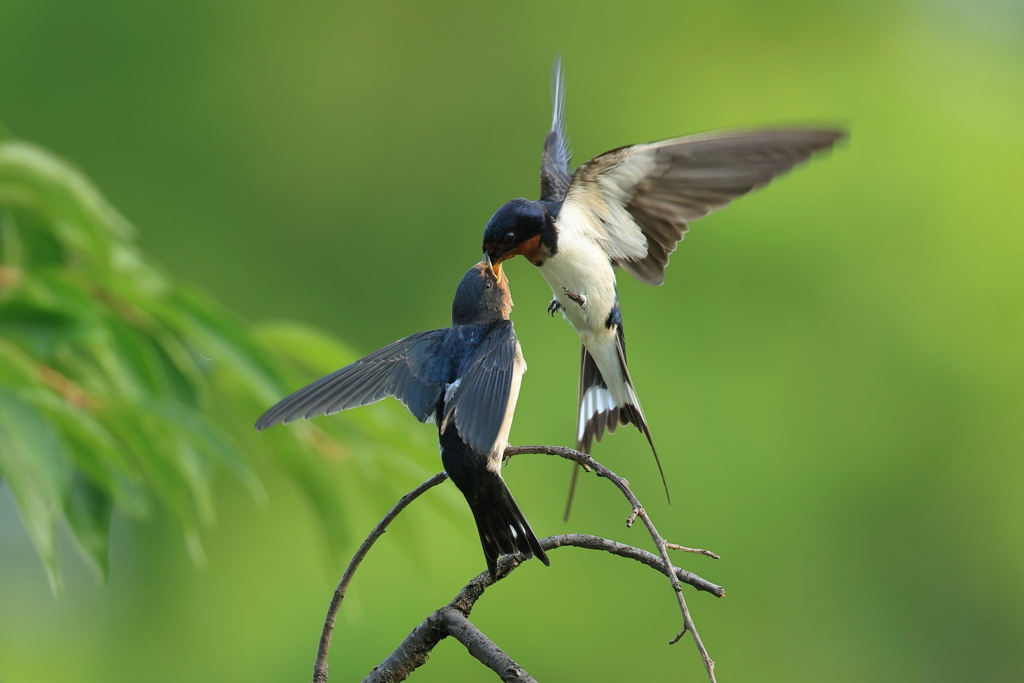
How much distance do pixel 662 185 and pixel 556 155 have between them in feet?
1.08

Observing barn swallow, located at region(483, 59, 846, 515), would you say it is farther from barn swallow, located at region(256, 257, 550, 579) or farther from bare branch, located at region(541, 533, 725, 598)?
bare branch, located at region(541, 533, 725, 598)

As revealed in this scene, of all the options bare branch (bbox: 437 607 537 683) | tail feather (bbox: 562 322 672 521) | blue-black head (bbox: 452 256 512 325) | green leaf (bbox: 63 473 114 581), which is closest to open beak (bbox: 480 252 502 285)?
blue-black head (bbox: 452 256 512 325)

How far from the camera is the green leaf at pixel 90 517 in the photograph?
0.90 metres

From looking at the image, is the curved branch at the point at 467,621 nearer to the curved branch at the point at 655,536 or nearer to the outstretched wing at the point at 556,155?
the curved branch at the point at 655,536

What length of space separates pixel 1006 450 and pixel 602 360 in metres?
2.51

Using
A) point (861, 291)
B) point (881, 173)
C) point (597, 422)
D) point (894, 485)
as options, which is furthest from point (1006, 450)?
point (597, 422)

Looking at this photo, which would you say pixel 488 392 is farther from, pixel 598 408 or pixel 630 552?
pixel 598 408

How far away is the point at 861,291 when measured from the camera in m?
2.96

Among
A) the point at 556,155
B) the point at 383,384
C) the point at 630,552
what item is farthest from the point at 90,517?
the point at 556,155

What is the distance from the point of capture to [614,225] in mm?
1047

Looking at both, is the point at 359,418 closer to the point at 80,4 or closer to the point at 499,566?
the point at 499,566

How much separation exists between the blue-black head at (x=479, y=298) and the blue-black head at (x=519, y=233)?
0.02 meters

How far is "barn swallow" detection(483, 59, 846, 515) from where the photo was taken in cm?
84

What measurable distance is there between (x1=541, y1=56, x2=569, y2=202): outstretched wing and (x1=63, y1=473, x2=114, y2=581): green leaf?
2.09ft
